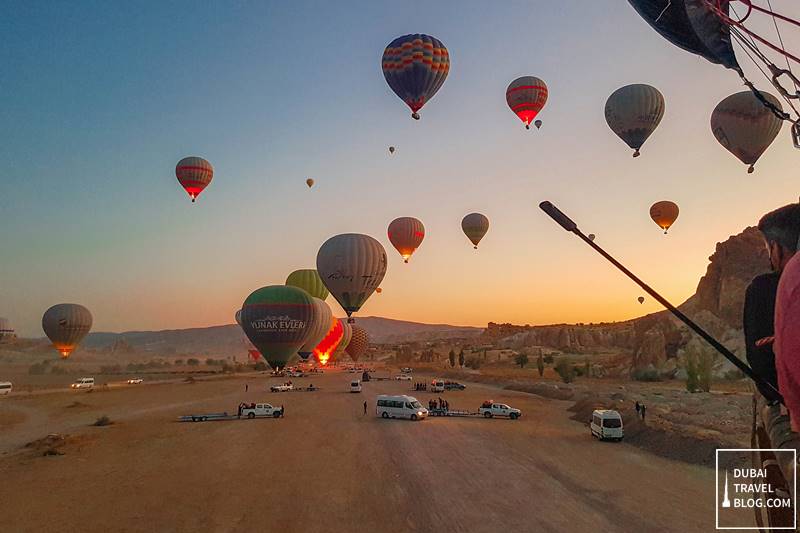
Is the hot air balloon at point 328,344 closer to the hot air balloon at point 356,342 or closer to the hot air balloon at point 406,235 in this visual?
the hot air balloon at point 356,342

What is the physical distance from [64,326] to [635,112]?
285 feet

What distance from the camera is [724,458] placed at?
21.9m

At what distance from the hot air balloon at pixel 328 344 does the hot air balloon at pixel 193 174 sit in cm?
3684

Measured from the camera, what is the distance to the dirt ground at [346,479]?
49.8ft

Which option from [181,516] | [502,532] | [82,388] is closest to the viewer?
[502,532]

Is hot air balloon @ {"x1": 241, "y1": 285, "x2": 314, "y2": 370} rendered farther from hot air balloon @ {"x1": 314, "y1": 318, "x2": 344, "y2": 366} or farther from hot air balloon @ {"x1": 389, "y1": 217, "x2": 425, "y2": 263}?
hot air balloon @ {"x1": 314, "y1": 318, "x2": 344, "y2": 366}

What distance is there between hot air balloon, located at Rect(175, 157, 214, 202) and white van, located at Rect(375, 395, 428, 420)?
37.9 metres

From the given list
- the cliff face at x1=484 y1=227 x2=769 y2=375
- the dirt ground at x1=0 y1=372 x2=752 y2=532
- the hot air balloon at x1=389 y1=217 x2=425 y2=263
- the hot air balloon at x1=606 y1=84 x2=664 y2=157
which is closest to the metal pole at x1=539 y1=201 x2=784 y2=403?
the dirt ground at x1=0 y1=372 x2=752 y2=532

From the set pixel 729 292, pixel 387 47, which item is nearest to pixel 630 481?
pixel 387 47

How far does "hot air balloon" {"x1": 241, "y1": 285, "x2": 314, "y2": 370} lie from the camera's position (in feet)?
162

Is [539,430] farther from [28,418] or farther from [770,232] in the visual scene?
[28,418]

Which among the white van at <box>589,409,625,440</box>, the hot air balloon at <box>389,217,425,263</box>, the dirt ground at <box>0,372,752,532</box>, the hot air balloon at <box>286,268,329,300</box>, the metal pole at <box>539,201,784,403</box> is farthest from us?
the hot air balloon at <box>286,268,329,300</box>

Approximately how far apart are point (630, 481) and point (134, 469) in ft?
68.4

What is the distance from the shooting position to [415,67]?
43000 mm
